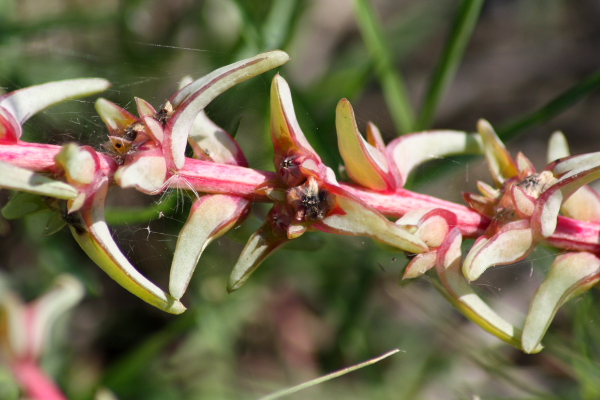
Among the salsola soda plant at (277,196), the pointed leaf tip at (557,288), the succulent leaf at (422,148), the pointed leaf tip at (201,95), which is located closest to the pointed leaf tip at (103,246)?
the salsola soda plant at (277,196)

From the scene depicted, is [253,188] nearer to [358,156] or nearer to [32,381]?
[358,156]

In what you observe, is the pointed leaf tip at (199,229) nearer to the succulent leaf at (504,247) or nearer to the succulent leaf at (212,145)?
the succulent leaf at (212,145)

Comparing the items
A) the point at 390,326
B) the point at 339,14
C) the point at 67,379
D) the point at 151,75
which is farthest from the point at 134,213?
the point at 339,14

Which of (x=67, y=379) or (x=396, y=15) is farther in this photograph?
(x=396, y=15)

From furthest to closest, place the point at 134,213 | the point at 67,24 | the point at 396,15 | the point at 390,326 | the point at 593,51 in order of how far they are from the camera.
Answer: the point at 396,15 → the point at 593,51 → the point at 390,326 → the point at 67,24 → the point at 134,213

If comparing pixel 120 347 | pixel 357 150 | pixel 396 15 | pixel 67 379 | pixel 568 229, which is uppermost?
pixel 357 150

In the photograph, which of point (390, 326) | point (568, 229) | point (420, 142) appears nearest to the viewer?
point (568, 229)

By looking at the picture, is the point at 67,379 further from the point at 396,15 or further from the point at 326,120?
the point at 396,15

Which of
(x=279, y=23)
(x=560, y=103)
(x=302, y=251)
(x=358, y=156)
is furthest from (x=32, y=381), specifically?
(x=560, y=103)
